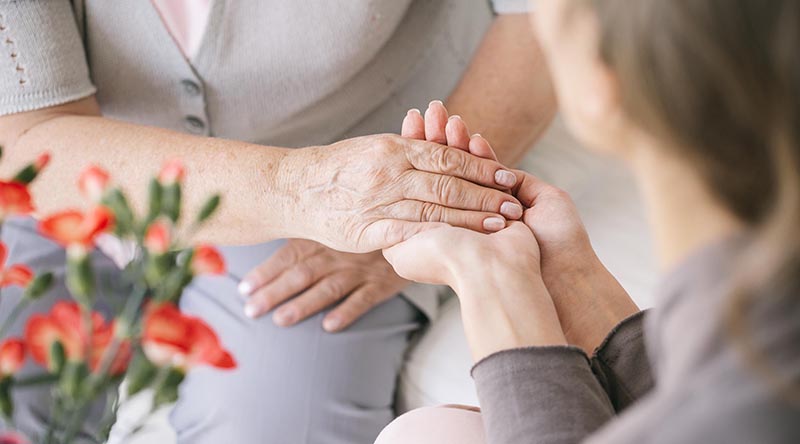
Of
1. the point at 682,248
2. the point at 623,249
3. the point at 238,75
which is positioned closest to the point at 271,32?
the point at 238,75

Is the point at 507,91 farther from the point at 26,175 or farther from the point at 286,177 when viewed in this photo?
the point at 26,175

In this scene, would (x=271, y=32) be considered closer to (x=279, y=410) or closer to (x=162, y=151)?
(x=162, y=151)

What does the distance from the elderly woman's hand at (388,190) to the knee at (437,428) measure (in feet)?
0.75

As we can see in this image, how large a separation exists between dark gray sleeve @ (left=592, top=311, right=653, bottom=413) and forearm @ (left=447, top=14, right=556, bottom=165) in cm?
51

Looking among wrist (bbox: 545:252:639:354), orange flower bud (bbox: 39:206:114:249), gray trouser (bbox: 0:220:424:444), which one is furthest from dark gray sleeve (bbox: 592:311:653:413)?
orange flower bud (bbox: 39:206:114:249)

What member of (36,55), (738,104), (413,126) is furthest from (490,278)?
(36,55)

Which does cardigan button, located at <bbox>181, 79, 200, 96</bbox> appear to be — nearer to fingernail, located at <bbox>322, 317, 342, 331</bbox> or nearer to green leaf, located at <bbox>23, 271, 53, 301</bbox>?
fingernail, located at <bbox>322, 317, 342, 331</bbox>

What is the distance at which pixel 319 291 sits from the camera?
1185mm

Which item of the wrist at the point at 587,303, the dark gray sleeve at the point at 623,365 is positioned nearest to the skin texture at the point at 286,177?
the wrist at the point at 587,303

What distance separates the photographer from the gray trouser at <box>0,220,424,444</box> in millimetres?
1108

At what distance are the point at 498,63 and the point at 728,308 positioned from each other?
93 cm

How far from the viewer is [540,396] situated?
71cm

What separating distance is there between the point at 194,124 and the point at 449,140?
1.26 feet

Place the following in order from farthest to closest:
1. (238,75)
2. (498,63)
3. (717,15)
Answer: (498,63)
(238,75)
(717,15)
